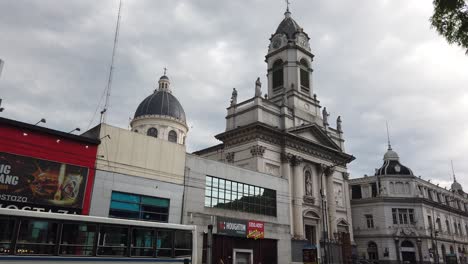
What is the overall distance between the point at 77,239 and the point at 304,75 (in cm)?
4561

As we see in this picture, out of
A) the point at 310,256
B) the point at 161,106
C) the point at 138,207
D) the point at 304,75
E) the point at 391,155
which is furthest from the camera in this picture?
the point at 391,155

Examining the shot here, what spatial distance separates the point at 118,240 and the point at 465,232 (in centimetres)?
→ 8404

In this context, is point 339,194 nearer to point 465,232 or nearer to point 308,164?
point 308,164

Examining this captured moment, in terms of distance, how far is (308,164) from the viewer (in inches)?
1946

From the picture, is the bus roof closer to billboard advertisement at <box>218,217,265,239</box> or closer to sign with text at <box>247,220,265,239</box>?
billboard advertisement at <box>218,217,265,239</box>

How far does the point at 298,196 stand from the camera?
4503cm

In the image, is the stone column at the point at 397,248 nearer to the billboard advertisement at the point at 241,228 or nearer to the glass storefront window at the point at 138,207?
the billboard advertisement at the point at 241,228

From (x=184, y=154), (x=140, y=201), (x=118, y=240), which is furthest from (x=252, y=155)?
(x=118, y=240)

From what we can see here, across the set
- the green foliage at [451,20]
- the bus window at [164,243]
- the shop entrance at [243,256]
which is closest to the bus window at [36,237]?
the bus window at [164,243]

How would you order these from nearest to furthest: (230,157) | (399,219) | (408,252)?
(230,157) < (408,252) < (399,219)

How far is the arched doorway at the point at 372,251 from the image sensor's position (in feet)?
204

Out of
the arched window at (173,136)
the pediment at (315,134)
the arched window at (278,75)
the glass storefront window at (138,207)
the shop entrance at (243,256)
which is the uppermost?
the arched window at (278,75)

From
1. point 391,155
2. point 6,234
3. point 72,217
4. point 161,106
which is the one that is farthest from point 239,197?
point 391,155

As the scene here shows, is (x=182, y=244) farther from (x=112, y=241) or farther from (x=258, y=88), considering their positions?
(x=258, y=88)
